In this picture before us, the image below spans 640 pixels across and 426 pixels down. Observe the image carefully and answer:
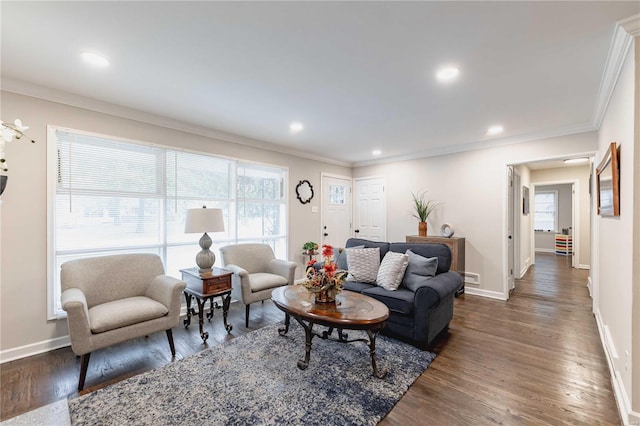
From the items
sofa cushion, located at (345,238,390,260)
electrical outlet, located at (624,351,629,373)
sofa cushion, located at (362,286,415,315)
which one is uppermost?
sofa cushion, located at (345,238,390,260)

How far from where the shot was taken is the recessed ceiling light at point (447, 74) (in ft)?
7.61

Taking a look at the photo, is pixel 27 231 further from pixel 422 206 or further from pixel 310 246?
pixel 422 206

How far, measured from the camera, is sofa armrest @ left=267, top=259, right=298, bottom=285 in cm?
381

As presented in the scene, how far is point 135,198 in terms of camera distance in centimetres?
333

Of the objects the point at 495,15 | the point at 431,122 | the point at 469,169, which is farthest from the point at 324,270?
the point at 469,169

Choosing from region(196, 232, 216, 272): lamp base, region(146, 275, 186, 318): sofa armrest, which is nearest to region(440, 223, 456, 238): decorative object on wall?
region(196, 232, 216, 272): lamp base

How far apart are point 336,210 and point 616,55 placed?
4.52 metres

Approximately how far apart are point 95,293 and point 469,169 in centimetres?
528

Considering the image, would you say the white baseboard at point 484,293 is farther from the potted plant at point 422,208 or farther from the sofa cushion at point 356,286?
the sofa cushion at point 356,286

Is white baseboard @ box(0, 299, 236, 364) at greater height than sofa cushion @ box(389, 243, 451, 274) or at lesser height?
lesser

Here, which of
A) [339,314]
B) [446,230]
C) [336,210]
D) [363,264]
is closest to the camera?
[339,314]

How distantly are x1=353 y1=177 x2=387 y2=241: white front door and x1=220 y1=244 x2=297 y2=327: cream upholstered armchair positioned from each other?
8.58 feet

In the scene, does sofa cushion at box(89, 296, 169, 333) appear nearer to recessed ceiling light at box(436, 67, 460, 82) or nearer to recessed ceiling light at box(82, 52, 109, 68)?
recessed ceiling light at box(82, 52, 109, 68)

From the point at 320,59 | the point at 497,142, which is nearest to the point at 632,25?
the point at 320,59
